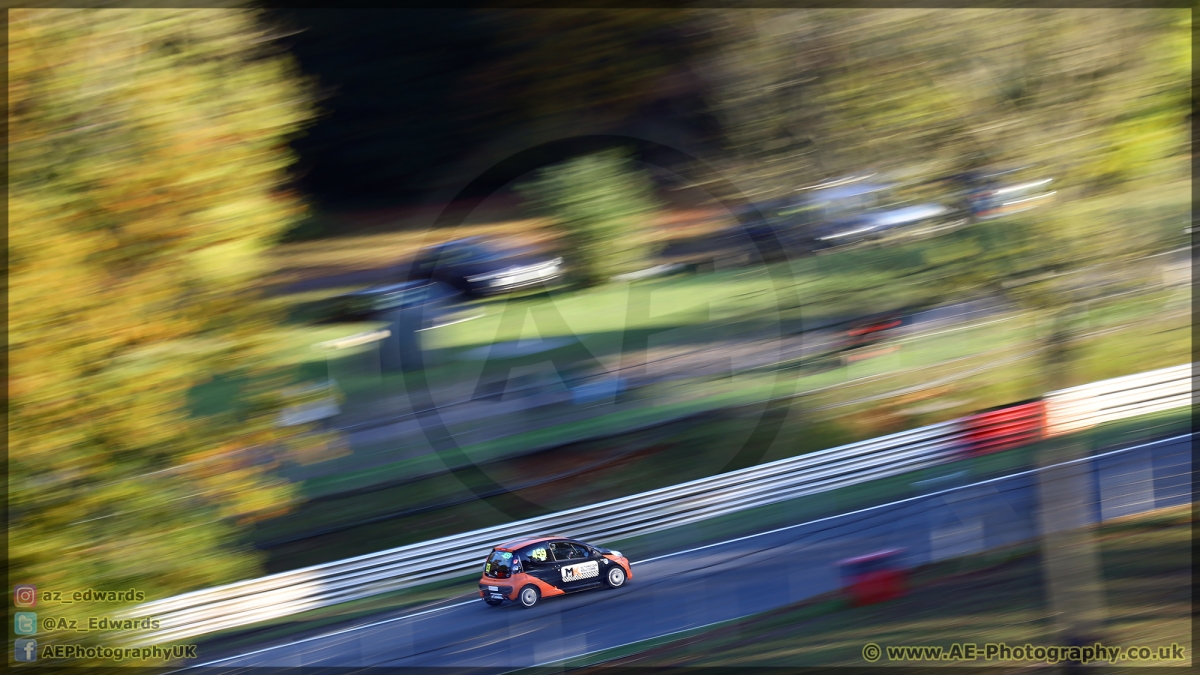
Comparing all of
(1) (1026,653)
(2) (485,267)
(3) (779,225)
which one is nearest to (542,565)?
(3) (779,225)

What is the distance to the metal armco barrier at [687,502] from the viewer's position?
17.5 ft

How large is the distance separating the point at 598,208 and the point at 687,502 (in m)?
2.63

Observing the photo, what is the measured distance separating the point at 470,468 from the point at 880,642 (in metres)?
3.42

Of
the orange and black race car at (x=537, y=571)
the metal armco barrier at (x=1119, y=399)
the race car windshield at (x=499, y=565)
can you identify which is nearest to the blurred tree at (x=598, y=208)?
the orange and black race car at (x=537, y=571)

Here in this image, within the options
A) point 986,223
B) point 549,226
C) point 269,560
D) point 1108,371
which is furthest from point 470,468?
point 1108,371

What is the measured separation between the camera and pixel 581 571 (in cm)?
530

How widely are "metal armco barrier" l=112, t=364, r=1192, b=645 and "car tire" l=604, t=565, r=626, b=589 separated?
366mm

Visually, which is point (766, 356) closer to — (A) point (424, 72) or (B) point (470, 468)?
(B) point (470, 468)

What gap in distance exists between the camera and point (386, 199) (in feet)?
24.6

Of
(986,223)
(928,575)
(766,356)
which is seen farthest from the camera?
(766,356)

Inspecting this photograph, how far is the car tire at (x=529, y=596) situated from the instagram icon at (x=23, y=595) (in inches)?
105

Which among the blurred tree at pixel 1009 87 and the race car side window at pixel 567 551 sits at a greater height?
the blurred tree at pixel 1009 87

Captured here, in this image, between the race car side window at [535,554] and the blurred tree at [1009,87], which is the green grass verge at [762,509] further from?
the blurred tree at [1009,87]

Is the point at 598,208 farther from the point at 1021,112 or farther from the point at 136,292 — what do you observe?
the point at 136,292
